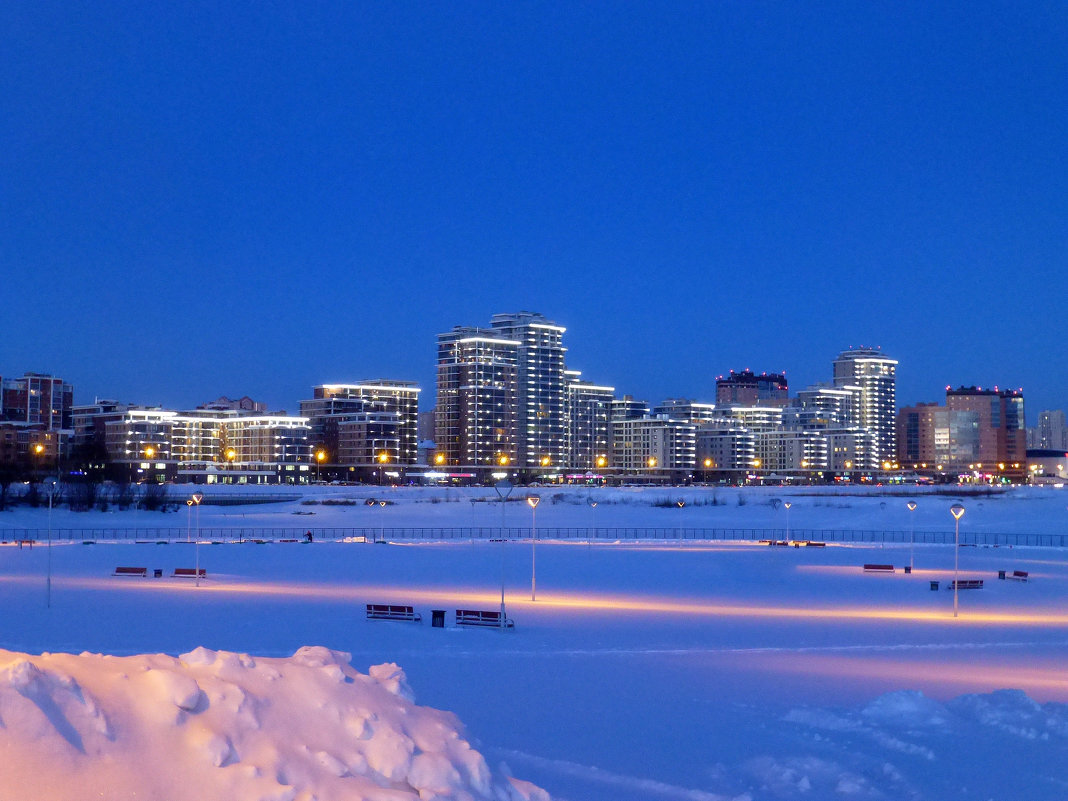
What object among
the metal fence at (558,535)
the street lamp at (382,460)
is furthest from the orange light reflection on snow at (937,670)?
the street lamp at (382,460)

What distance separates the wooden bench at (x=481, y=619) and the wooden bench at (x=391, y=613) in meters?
1.09

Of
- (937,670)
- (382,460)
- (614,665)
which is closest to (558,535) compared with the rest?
(614,665)

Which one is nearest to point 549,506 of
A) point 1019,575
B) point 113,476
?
point 113,476

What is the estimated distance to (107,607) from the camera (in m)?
28.5

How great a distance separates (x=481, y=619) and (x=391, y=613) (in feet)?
7.98

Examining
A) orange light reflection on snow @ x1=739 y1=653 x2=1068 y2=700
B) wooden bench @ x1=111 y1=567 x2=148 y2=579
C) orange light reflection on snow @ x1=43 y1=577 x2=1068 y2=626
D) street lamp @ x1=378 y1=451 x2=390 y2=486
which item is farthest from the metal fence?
street lamp @ x1=378 y1=451 x2=390 y2=486

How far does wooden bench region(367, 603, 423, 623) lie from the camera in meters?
26.7

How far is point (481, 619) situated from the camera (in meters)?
26.0

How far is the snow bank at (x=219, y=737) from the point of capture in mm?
6688

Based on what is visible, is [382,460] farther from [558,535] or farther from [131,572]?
[131,572]

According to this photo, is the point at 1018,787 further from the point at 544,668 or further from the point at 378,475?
the point at 378,475

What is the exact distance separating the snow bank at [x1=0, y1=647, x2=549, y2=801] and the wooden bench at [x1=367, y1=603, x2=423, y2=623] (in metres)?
18.0

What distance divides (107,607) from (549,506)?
90.1 m

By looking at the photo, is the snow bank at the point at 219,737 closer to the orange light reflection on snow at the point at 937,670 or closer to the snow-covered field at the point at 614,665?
the snow-covered field at the point at 614,665
